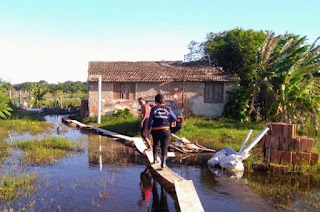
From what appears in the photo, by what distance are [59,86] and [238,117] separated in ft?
160

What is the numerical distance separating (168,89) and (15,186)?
1444 cm

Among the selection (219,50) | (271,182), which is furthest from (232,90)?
(271,182)

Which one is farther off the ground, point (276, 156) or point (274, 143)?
point (274, 143)

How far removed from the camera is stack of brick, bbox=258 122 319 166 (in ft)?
29.3

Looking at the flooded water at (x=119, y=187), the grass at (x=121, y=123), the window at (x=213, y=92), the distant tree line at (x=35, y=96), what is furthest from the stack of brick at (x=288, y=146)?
the distant tree line at (x=35, y=96)

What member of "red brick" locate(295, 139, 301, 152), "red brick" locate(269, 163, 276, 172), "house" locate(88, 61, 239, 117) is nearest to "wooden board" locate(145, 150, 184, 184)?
"red brick" locate(269, 163, 276, 172)

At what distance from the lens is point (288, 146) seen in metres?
9.12

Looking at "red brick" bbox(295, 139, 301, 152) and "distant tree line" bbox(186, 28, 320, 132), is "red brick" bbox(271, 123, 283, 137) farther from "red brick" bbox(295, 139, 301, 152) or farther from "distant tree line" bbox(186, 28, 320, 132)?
"distant tree line" bbox(186, 28, 320, 132)

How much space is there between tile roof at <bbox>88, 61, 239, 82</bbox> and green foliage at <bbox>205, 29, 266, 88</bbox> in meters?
1.39

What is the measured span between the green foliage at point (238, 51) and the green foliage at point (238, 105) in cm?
198

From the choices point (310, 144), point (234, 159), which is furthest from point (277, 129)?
point (234, 159)

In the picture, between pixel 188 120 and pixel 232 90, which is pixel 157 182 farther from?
pixel 232 90

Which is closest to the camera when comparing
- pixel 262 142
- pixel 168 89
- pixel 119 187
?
pixel 119 187

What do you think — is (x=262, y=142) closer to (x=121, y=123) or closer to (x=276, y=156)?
(x=276, y=156)
